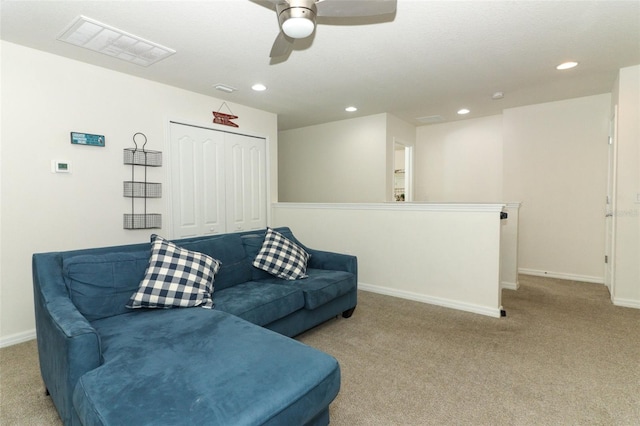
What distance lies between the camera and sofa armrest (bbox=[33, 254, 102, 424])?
134 centimetres

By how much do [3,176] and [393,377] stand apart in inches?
134

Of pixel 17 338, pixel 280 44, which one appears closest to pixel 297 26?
pixel 280 44

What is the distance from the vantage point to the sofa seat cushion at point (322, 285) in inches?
100

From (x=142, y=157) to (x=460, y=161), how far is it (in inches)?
197

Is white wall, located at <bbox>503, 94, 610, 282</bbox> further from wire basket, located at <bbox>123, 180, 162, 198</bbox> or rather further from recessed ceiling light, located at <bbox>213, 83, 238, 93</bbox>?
wire basket, located at <bbox>123, 180, 162, 198</bbox>

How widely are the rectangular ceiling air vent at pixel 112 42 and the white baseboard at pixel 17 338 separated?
2.47 metres

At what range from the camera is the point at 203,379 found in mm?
1252

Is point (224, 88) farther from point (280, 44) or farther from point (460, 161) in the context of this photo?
point (460, 161)

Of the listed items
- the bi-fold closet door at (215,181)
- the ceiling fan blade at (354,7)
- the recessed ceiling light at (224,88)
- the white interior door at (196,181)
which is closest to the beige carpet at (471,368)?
the white interior door at (196,181)

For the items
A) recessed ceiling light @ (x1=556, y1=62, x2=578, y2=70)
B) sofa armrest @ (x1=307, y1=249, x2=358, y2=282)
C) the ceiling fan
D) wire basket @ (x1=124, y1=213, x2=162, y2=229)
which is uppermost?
recessed ceiling light @ (x1=556, y1=62, x2=578, y2=70)

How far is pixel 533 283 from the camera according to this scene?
426 cm

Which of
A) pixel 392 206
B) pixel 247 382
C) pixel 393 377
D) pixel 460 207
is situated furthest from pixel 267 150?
pixel 247 382

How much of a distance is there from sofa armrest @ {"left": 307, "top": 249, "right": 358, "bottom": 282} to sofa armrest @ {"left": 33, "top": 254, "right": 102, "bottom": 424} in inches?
79.5

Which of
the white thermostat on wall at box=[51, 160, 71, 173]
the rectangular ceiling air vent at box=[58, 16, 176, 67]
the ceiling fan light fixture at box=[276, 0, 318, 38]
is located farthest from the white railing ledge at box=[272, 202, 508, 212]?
the white thermostat on wall at box=[51, 160, 71, 173]
